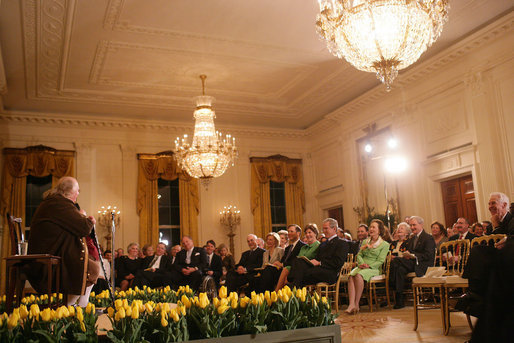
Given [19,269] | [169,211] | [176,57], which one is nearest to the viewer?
[19,269]

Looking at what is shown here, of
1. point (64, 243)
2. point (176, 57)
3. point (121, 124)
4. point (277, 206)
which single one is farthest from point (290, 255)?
point (121, 124)

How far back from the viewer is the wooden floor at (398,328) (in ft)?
13.7

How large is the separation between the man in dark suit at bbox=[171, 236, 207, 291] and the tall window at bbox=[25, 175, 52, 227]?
5029 mm

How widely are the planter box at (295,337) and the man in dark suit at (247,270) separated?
5.51 metres

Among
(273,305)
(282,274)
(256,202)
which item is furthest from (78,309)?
(256,202)

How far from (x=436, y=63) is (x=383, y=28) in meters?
5.15

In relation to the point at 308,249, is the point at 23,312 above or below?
below

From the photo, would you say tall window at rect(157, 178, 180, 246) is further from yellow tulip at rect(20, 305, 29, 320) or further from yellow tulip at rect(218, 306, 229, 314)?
yellow tulip at rect(218, 306, 229, 314)

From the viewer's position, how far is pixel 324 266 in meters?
6.46

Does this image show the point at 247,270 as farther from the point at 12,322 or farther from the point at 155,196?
the point at 12,322

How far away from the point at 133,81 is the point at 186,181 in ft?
11.3

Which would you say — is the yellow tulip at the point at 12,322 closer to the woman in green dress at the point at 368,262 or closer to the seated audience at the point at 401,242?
the woman in green dress at the point at 368,262

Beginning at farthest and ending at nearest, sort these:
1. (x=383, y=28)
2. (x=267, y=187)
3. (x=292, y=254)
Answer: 1. (x=267, y=187)
2. (x=292, y=254)
3. (x=383, y=28)

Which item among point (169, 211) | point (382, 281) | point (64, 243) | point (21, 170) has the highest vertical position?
point (21, 170)
